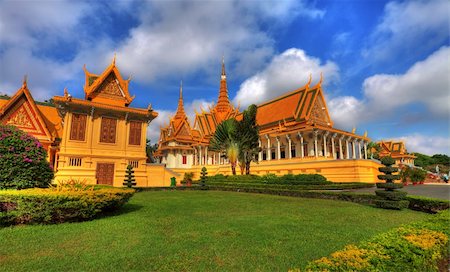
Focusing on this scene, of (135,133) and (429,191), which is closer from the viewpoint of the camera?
(429,191)

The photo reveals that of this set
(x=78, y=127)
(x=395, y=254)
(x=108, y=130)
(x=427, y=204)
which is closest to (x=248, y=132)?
(x=108, y=130)

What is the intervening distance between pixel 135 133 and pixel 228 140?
8.79 metres

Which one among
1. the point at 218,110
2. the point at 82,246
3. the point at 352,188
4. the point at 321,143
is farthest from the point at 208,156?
the point at 82,246

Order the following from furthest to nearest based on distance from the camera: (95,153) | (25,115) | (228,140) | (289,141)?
1. (289,141)
2. (228,140)
3. (25,115)
4. (95,153)

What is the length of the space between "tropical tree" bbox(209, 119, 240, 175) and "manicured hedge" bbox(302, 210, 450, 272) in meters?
21.0

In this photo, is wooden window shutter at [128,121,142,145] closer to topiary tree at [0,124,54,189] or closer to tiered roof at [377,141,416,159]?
topiary tree at [0,124,54,189]

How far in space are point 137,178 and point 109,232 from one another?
17.2m

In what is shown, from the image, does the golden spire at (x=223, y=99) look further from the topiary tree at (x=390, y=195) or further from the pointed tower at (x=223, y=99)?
the topiary tree at (x=390, y=195)

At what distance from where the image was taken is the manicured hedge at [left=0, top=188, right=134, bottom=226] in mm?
6312

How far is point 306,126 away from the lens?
93.7 feet

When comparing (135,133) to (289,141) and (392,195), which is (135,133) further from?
(392,195)

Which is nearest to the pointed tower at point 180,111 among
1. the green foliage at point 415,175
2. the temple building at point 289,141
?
the temple building at point 289,141

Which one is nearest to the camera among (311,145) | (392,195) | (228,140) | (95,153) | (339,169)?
(392,195)

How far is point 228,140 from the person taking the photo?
2575 centimetres
